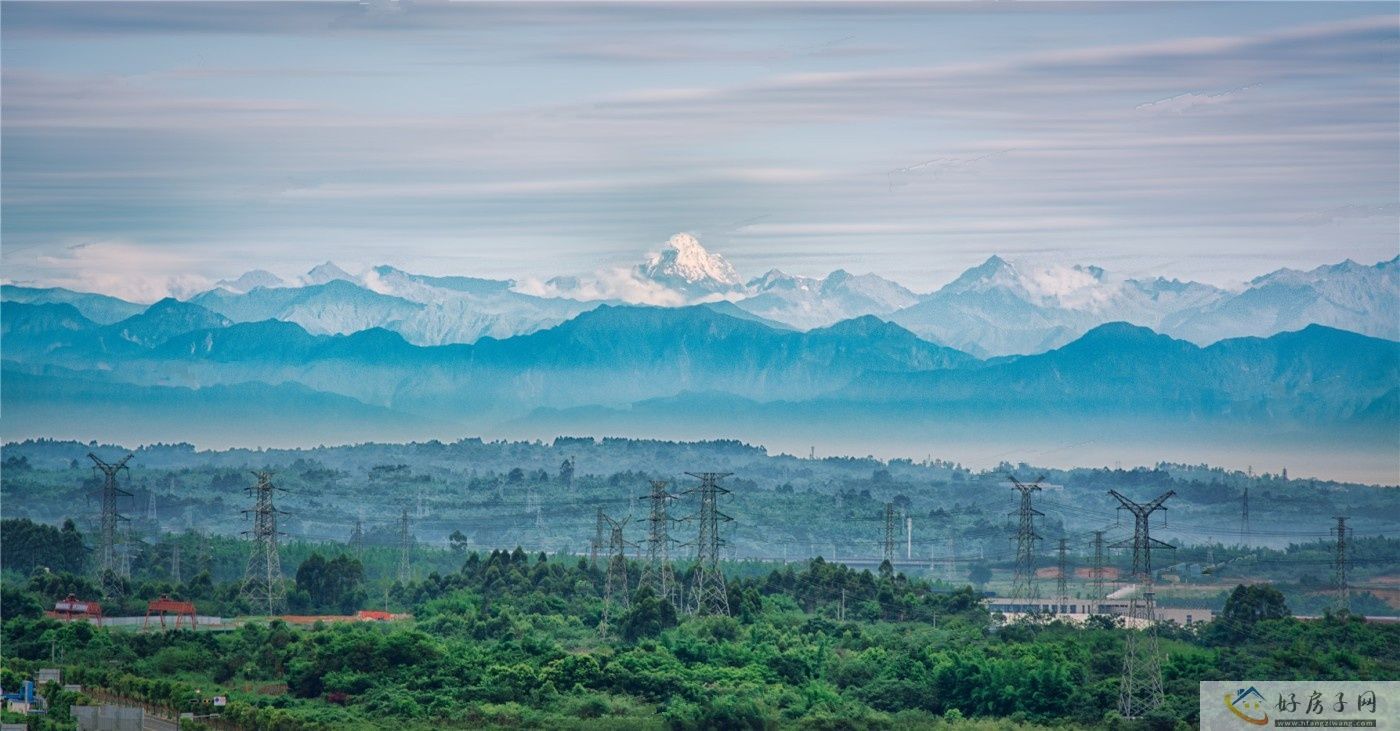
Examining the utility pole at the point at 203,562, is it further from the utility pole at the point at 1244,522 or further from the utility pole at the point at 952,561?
the utility pole at the point at 1244,522

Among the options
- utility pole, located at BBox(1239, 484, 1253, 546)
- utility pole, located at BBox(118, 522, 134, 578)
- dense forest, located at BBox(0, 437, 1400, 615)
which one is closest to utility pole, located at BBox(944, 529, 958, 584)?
dense forest, located at BBox(0, 437, 1400, 615)

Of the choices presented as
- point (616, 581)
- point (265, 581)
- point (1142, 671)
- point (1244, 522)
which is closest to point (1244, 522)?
point (1244, 522)

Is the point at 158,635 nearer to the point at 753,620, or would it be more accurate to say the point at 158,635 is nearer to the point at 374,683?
the point at 374,683

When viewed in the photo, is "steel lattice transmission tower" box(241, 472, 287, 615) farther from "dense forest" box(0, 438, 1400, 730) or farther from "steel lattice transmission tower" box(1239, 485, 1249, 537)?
"steel lattice transmission tower" box(1239, 485, 1249, 537)

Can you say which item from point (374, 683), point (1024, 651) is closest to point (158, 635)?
point (374, 683)

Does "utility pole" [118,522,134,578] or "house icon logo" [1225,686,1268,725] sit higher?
"utility pole" [118,522,134,578]

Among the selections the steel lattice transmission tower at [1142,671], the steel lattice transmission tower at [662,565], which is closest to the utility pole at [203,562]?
the steel lattice transmission tower at [662,565]
